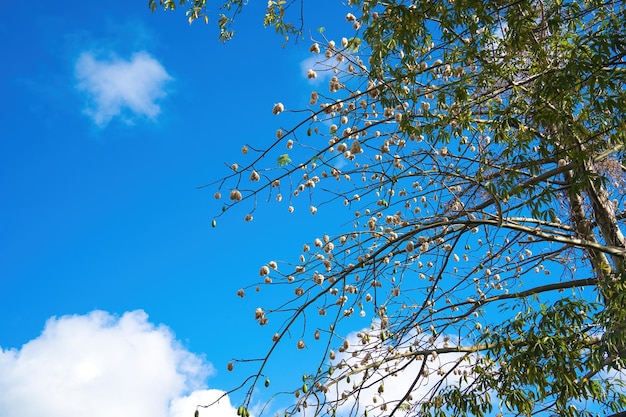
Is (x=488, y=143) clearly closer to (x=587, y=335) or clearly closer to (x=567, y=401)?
(x=587, y=335)

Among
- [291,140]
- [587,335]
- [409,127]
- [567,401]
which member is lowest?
[567,401]

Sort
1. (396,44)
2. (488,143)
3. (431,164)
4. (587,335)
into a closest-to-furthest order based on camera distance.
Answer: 1. (396,44)
2. (587,335)
3. (431,164)
4. (488,143)

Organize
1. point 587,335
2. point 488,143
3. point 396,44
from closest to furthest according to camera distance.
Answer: point 396,44 → point 587,335 → point 488,143

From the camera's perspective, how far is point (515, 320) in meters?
4.91

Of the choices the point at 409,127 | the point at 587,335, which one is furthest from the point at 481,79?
the point at 587,335

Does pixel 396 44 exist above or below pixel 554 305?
above

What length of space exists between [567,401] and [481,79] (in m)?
2.44

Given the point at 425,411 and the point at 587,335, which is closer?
the point at 587,335

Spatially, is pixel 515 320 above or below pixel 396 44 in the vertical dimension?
below

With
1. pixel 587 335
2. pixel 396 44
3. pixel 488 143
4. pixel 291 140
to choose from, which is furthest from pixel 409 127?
pixel 587 335

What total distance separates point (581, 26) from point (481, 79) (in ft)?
2.82

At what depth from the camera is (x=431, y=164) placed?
17.5 ft

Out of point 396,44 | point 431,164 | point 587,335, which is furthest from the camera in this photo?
point 431,164

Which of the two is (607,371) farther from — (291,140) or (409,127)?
(291,140)
